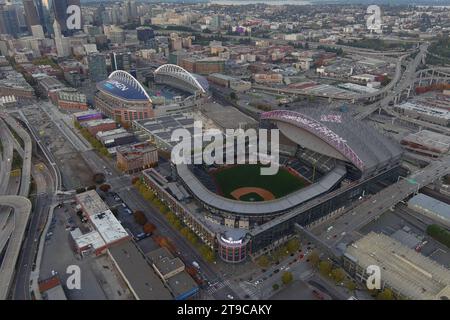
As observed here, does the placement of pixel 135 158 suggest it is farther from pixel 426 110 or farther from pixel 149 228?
pixel 426 110

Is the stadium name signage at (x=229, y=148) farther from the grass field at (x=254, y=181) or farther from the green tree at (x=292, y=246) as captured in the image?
the green tree at (x=292, y=246)

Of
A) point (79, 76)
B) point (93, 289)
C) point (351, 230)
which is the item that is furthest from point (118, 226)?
point (79, 76)

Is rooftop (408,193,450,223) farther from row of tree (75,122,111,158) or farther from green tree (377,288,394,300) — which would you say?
row of tree (75,122,111,158)

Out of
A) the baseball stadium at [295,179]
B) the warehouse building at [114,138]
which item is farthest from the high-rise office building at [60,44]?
the baseball stadium at [295,179]

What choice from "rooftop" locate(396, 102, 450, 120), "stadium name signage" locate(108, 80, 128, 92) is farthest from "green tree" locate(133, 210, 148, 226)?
"rooftop" locate(396, 102, 450, 120)

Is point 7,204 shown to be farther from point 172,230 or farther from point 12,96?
point 12,96

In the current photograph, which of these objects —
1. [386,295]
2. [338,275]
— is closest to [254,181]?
[338,275]
